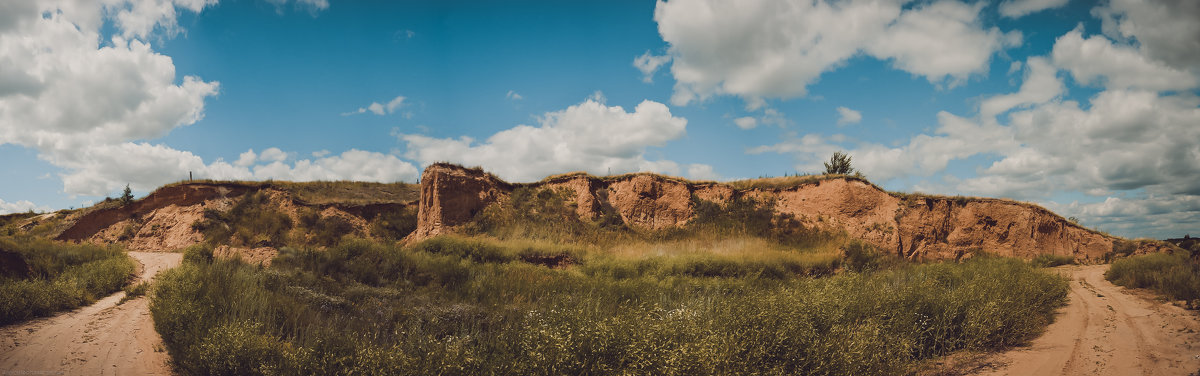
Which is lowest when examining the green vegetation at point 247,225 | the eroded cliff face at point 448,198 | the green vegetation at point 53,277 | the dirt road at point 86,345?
the dirt road at point 86,345

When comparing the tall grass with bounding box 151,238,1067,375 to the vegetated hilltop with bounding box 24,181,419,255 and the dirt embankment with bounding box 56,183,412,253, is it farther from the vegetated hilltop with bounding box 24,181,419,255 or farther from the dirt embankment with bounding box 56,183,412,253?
the dirt embankment with bounding box 56,183,412,253

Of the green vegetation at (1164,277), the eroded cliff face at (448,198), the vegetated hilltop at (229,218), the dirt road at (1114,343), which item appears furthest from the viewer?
the vegetated hilltop at (229,218)

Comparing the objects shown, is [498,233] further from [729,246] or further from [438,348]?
[438,348]

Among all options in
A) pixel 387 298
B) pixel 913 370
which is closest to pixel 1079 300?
pixel 913 370

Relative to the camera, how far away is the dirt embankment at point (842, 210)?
20.0m

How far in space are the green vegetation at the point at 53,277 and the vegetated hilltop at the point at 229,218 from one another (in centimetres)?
408

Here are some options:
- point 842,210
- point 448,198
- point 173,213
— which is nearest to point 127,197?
point 173,213

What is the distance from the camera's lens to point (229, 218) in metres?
20.5

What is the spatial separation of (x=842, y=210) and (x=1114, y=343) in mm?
12353

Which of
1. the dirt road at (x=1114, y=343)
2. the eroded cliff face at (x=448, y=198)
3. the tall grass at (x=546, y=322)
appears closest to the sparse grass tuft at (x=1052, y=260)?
the tall grass at (x=546, y=322)

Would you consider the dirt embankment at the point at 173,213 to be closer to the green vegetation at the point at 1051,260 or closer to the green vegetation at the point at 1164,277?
the green vegetation at the point at 1164,277

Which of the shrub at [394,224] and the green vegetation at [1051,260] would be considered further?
the shrub at [394,224]

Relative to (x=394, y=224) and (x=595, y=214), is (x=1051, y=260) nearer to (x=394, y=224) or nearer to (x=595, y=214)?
(x=595, y=214)

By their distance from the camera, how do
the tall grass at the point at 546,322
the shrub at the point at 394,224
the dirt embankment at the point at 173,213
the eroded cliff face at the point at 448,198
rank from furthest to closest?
the shrub at the point at 394,224
the dirt embankment at the point at 173,213
the eroded cliff face at the point at 448,198
the tall grass at the point at 546,322
